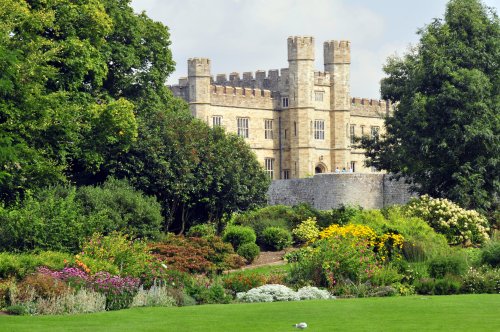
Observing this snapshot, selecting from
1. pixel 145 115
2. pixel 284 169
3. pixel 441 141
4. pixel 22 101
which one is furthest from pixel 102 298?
pixel 284 169

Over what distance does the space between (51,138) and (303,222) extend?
9.12m

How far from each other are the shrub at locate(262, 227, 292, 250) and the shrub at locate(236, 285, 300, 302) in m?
11.6

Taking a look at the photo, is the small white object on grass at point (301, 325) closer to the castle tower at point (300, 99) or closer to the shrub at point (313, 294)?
the shrub at point (313, 294)

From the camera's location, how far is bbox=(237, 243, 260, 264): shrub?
115ft

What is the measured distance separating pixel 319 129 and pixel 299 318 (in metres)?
63.8

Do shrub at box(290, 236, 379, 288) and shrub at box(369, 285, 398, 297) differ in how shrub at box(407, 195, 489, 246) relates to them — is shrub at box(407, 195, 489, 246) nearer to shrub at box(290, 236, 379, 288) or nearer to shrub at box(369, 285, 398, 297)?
→ shrub at box(290, 236, 379, 288)

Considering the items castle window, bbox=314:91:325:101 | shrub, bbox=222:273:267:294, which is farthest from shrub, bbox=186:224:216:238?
castle window, bbox=314:91:325:101

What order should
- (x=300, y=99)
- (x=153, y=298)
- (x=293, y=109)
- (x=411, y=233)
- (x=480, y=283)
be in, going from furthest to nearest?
(x=293, y=109) → (x=300, y=99) → (x=411, y=233) → (x=480, y=283) → (x=153, y=298)

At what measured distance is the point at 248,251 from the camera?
1375 inches

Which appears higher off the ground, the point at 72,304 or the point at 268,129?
the point at 268,129

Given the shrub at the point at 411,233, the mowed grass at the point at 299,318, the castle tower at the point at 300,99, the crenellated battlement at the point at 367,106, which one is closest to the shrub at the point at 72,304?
the mowed grass at the point at 299,318

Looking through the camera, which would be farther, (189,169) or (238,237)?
(189,169)

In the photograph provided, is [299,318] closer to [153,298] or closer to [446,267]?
[153,298]

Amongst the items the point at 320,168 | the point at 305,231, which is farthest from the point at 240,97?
the point at 305,231
